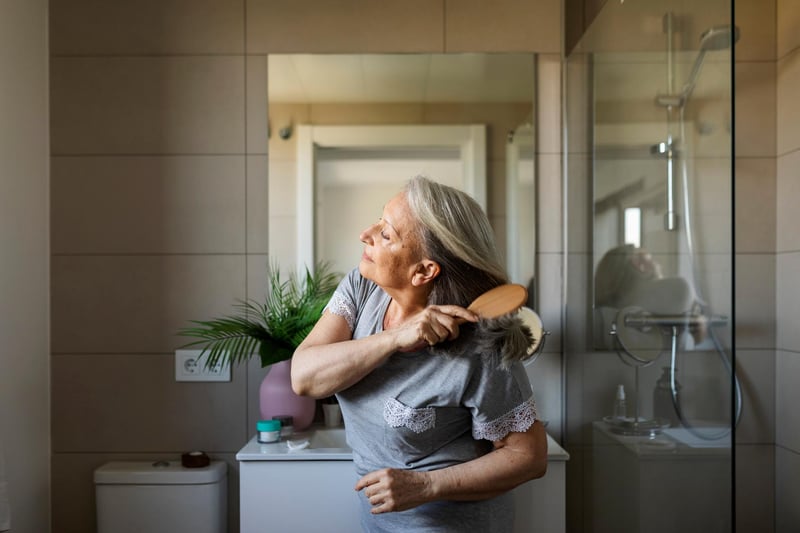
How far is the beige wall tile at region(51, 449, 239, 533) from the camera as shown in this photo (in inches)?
83.4

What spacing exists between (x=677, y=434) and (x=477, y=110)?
1.12 metres

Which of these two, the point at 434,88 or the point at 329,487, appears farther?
the point at 434,88

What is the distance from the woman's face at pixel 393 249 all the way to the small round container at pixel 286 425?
732 millimetres

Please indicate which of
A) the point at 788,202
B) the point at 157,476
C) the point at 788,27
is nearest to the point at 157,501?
the point at 157,476

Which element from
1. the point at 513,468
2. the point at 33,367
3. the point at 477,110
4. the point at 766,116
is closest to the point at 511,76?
the point at 477,110

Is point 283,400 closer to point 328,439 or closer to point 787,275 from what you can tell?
point 328,439

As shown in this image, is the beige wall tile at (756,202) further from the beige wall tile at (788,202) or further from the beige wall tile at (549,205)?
the beige wall tile at (549,205)

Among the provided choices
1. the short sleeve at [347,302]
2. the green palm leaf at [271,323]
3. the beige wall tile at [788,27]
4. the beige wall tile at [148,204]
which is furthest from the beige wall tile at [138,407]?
the beige wall tile at [788,27]

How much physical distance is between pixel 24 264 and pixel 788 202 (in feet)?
6.52

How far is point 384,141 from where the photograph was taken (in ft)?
6.99

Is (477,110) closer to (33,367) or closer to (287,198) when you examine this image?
(287,198)

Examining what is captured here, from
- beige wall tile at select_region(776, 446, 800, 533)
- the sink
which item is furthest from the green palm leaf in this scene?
beige wall tile at select_region(776, 446, 800, 533)

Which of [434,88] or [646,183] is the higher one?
[434,88]

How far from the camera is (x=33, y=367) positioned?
80.0 inches
